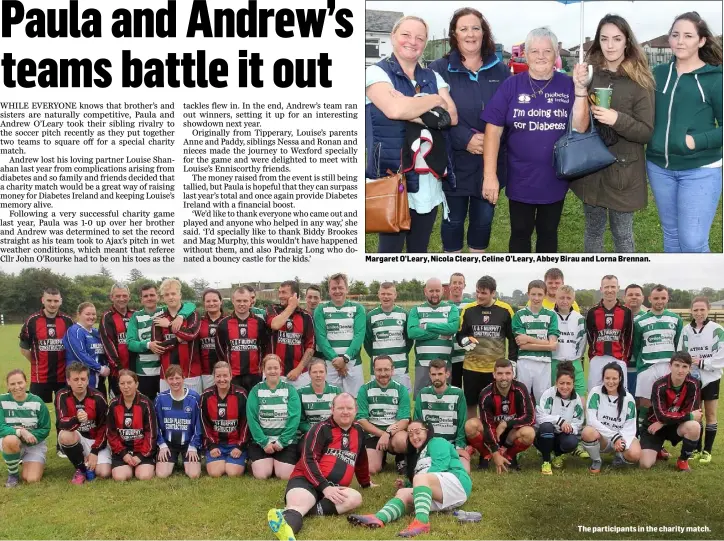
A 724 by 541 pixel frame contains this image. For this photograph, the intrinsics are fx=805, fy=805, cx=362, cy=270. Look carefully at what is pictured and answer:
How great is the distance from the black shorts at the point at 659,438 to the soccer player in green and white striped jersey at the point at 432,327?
6.29 feet

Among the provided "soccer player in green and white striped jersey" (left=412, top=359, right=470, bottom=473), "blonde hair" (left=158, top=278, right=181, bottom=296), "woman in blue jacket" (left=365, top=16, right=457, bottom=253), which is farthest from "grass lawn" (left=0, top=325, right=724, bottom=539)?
"woman in blue jacket" (left=365, top=16, right=457, bottom=253)

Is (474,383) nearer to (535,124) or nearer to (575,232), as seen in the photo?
(575,232)

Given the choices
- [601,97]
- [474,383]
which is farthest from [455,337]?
[601,97]

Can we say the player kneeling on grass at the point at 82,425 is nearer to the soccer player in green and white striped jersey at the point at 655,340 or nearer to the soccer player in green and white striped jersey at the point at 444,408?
the soccer player in green and white striped jersey at the point at 444,408

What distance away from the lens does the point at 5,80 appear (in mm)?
7379

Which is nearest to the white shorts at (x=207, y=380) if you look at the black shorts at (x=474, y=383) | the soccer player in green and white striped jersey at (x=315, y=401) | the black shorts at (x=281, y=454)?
the black shorts at (x=281, y=454)

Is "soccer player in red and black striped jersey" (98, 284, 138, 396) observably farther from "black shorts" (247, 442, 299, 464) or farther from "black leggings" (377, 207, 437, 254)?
"black leggings" (377, 207, 437, 254)

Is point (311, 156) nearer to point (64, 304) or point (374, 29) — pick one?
point (374, 29)

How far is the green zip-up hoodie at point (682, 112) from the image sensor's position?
23.0 ft

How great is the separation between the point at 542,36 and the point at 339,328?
3192 mm

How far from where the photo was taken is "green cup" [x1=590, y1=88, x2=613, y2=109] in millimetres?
6969

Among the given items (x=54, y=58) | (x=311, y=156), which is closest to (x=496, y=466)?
(x=311, y=156)

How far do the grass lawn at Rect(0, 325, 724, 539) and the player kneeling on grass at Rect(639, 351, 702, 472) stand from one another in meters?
0.20

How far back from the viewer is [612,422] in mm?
7199
